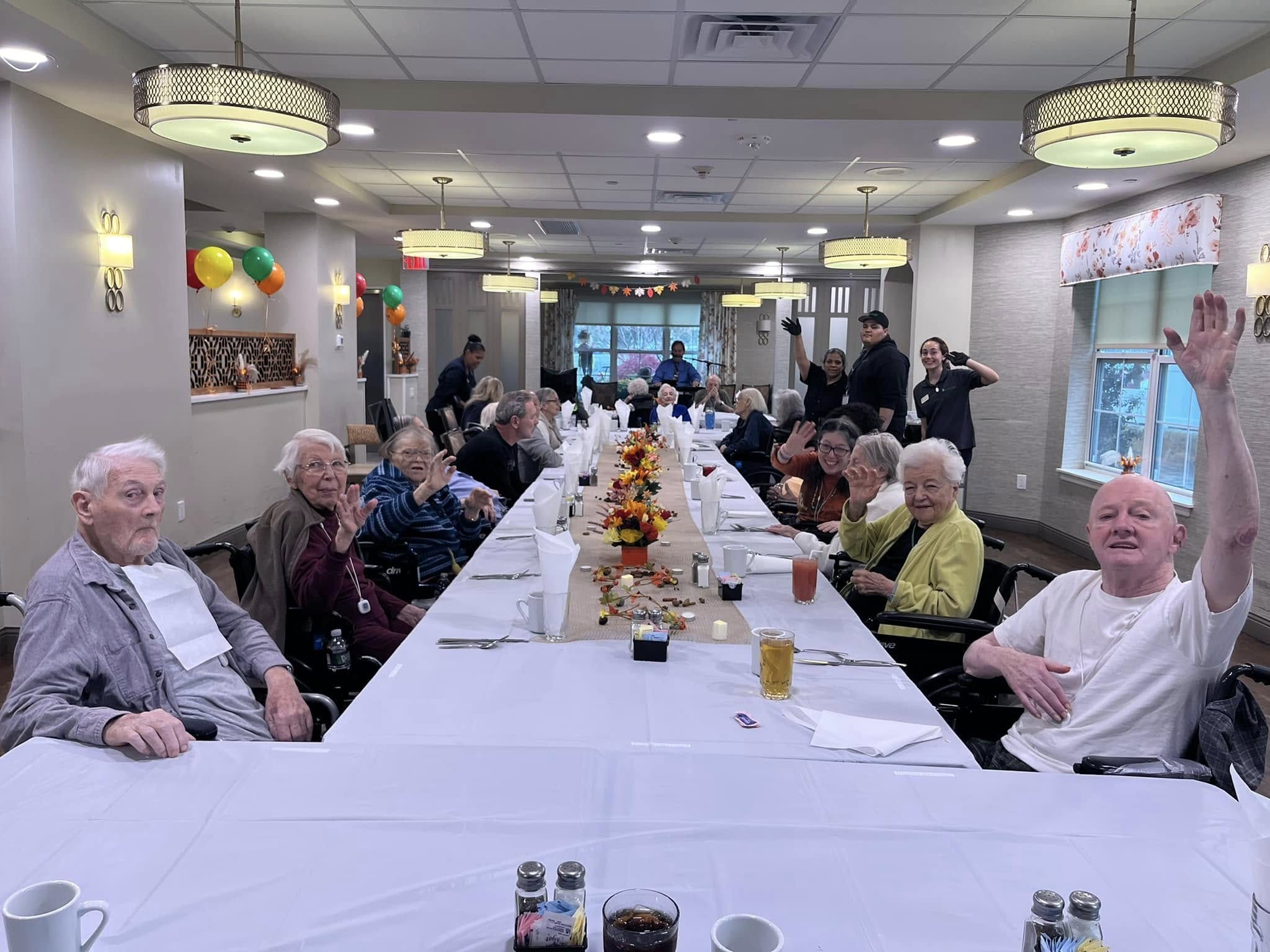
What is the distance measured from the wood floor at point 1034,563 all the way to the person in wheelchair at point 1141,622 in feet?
5.31

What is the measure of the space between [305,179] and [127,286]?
2.10 metres

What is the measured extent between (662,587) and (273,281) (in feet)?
23.5

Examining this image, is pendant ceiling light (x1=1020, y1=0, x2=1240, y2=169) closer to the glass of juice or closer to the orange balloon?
the glass of juice

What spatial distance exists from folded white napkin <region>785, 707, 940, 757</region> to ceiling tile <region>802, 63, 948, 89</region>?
3.79m

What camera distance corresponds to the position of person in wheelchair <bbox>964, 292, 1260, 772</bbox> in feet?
5.31

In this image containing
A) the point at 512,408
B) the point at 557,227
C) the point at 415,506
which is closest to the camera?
the point at 415,506

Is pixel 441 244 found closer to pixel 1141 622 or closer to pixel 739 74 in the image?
pixel 739 74

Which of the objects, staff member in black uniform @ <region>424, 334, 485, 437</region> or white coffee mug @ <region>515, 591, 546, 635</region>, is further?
A: staff member in black uniform @ <region>424, 334, 485, 437</region>

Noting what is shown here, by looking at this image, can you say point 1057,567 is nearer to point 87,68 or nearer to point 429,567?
point 429,567

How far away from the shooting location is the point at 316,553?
2.75 m

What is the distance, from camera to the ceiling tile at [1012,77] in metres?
4.57

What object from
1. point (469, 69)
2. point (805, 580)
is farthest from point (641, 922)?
point (469, 69)

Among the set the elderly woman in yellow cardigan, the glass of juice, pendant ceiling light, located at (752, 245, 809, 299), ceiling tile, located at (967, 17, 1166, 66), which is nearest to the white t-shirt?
the elderly woman in yellow cardigan

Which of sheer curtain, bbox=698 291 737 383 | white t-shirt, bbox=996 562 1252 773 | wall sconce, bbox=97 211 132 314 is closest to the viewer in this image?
white t-shirt, bbox=996 562 1252 773
